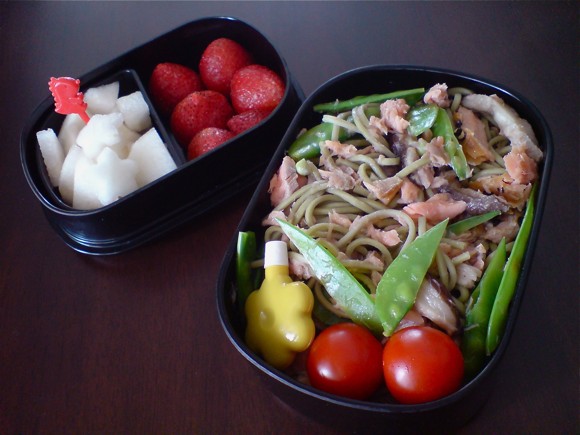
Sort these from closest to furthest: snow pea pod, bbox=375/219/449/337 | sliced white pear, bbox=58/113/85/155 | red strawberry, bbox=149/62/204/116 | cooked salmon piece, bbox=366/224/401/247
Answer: snow pea pod, bbox=375/219/449/337
cooked salmon piece, bbox=366/224/401/247
sliced white pear, bbox=58/113/85/155
red strawberry, bbox=149/62/204/116

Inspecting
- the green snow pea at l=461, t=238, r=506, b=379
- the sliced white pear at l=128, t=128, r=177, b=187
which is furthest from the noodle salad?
the sliced white pear at l=128, t=128, r=177, b=187

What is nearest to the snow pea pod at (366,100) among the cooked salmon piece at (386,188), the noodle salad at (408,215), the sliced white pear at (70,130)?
the noodle salad at (408,215)

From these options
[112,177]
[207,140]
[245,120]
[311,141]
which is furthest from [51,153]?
[311,141]

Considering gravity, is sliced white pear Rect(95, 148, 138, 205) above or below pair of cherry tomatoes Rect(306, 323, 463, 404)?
above

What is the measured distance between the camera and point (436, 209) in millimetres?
1116

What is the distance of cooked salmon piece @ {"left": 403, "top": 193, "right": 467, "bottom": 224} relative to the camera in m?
1.12

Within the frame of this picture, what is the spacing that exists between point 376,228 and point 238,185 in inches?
14.8

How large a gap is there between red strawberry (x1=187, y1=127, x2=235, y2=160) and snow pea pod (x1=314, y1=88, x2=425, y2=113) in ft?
0.74

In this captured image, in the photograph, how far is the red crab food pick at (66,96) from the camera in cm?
122

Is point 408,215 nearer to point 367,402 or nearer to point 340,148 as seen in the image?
point 340,148

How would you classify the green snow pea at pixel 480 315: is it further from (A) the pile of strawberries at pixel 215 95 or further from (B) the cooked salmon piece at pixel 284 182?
(A) the pile of strawberries at pixel 215 95

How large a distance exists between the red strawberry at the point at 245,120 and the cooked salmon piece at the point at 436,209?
454 millimetres

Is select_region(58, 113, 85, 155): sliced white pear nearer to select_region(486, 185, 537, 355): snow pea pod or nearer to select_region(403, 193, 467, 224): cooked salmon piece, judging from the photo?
select_region(403, 193, 467, 224): cooked salmon piece

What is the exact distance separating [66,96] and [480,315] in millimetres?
958
